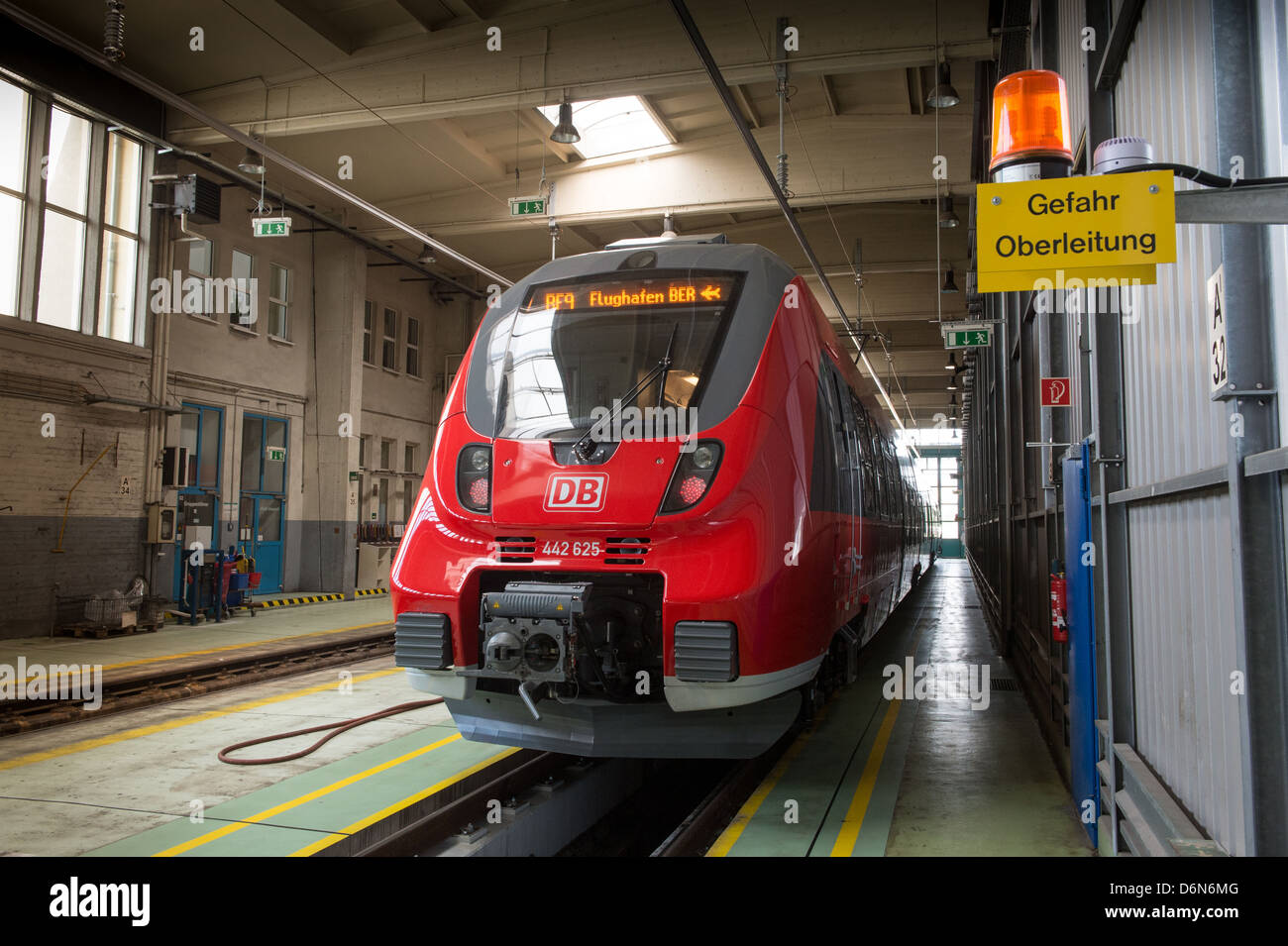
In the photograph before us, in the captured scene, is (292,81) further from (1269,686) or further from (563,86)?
(1269,686)

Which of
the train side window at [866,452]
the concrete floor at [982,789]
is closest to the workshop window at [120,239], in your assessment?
the train side window at [866,452]

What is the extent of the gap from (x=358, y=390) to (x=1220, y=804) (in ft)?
63.2

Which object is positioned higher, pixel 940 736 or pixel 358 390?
pixel 358 390

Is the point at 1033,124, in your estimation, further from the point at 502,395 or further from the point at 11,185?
the point at 11,185

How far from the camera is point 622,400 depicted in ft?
17.1

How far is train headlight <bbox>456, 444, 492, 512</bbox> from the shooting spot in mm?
5188

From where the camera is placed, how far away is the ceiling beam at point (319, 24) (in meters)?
12.5

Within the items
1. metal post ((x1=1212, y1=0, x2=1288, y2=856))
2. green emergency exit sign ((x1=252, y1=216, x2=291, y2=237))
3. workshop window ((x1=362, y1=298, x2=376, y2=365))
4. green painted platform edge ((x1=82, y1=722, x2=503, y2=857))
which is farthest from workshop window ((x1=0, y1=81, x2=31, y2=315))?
metal post ((x1=1212, y1=0, x2=1288, y2=856))

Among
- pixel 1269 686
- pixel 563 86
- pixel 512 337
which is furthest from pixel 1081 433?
pixel 563 86

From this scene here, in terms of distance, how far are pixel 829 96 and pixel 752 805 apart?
40.6ft

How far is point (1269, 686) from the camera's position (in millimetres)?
2480

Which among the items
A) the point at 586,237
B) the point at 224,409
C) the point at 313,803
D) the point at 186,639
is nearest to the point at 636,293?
the point at 313,803

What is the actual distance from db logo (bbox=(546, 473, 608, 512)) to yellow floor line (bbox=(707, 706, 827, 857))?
70.2 inches

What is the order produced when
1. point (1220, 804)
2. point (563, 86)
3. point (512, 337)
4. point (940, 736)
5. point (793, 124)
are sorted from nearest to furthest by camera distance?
point (1220, 804) < point (512, 337) < point (940, 736) < point (563, 86) < point (793, 124)
